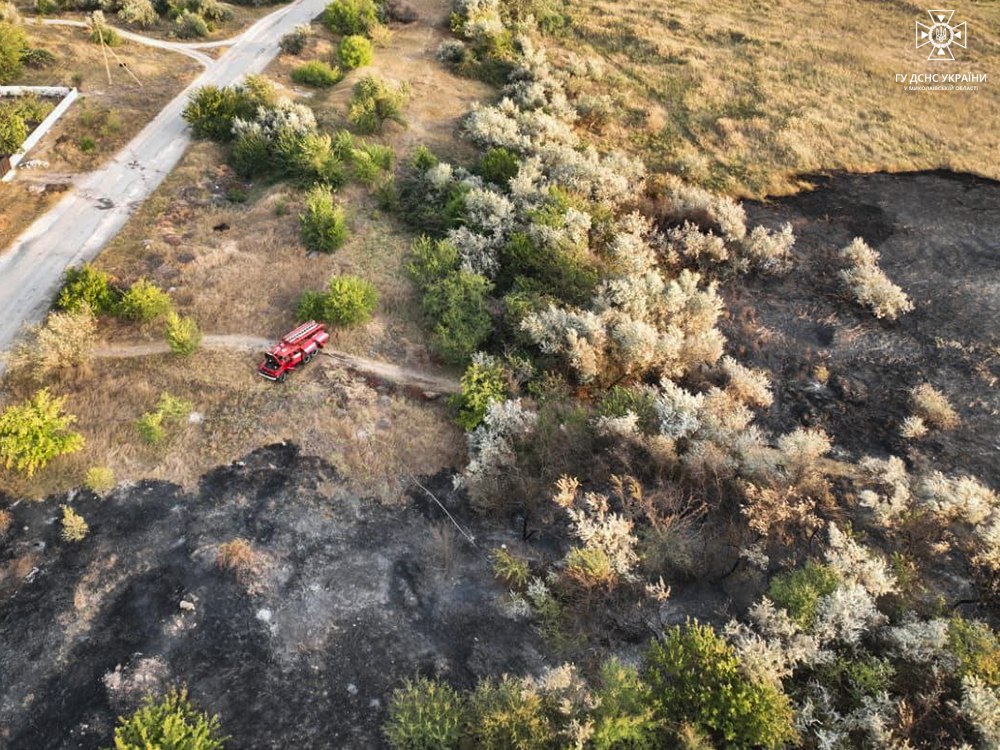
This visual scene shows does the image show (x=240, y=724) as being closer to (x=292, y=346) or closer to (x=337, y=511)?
(x=337, y=511)

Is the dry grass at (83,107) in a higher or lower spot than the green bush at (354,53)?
lower

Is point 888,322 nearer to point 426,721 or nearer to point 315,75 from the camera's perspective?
point 426,721

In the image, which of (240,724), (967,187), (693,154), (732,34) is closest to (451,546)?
(240,724)

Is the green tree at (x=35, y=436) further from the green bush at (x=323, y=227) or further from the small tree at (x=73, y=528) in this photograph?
the green bush at (x=323, y=227)

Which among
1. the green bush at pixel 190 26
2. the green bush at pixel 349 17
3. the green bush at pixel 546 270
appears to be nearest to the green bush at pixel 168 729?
the green bush at pixel 546 270

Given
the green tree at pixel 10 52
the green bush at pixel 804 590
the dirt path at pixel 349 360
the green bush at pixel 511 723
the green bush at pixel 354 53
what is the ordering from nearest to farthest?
the green bush at pixel 511 723, the green bush at pixel 804 590, the dirt path at pixel 349 360, the green tree at pixel 10 52, the green bush at pixel 354 53

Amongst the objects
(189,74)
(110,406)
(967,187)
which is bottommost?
(110,406)

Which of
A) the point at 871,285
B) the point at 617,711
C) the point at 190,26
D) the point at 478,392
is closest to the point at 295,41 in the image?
the point at 190,26
